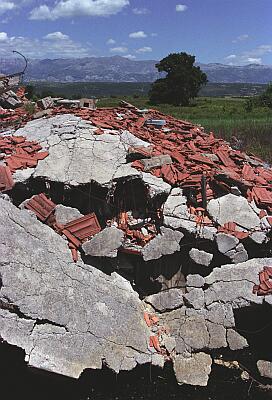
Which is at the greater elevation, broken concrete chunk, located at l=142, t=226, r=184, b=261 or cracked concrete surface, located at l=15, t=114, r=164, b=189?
cracked concrete surface, located at l=15, t=114, r=164, b=189

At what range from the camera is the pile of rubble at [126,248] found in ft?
15.9

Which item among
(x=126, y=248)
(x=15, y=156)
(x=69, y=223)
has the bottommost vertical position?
(x=126, y=248)

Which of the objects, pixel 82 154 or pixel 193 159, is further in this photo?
pixel 193 159

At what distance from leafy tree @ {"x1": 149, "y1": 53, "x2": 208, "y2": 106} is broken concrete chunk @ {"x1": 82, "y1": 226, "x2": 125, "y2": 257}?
156ft

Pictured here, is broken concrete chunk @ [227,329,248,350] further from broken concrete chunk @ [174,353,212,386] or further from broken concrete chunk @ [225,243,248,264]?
broken concrete chunk @ [225,243,248,264]

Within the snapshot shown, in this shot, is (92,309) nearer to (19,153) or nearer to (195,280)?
(195,280)

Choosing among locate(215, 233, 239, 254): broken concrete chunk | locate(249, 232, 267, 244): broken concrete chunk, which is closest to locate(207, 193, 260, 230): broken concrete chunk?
locate(249, 232, 267, 244): broken concrete chunk

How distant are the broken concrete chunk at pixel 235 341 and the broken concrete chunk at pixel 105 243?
167 cm

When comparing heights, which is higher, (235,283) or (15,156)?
(15,156)

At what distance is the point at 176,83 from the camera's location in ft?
174

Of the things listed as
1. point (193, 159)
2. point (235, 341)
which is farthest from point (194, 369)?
point (193, 159)

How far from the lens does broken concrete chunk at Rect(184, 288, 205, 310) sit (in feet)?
18.4

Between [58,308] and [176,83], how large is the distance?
165 feet

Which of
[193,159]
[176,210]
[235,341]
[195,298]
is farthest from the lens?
[193,159]
